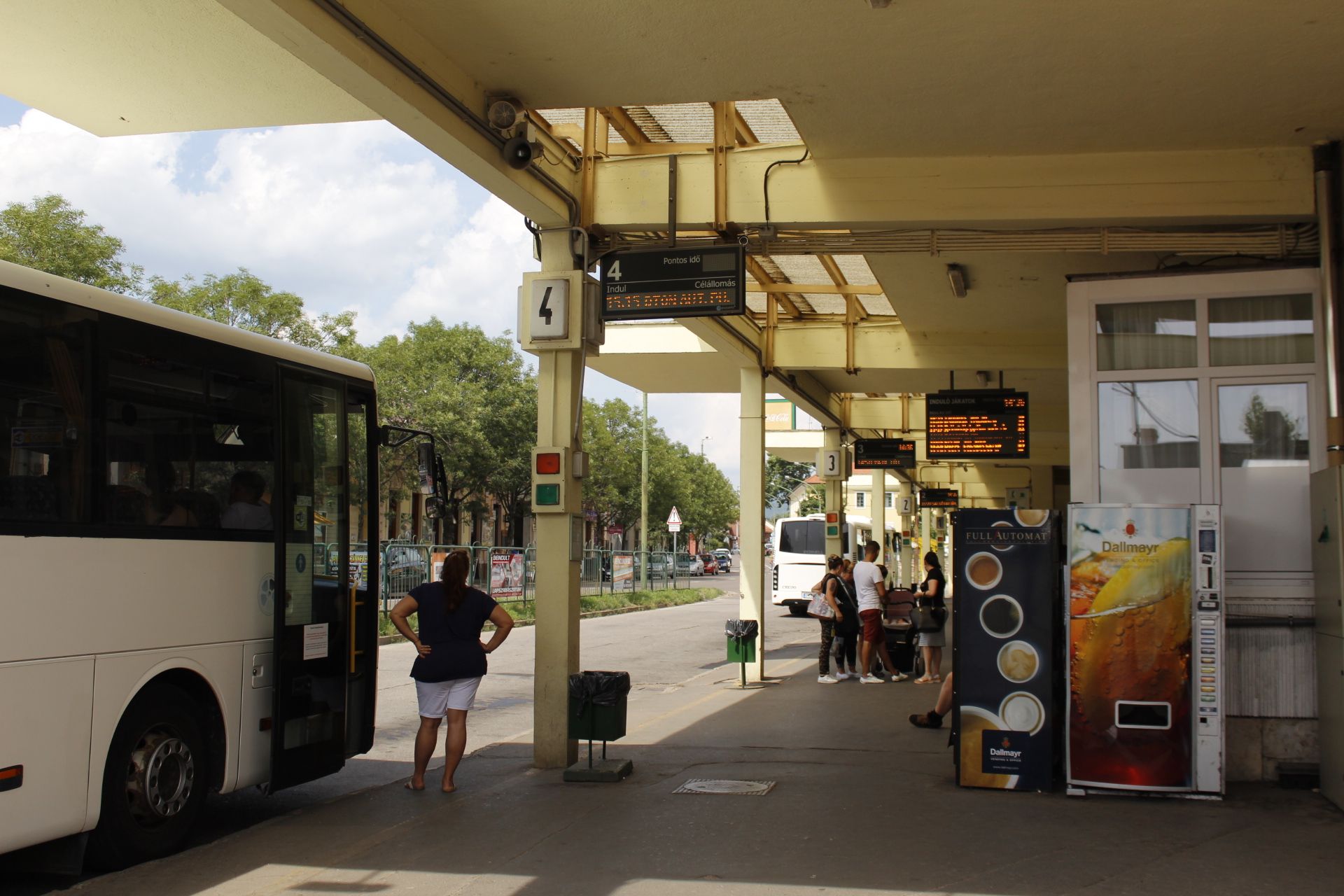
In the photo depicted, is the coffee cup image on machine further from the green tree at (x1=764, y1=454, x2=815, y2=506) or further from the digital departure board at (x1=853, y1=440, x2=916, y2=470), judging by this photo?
the green tree at (x1=764, y1=454, x2=815, y2=506)

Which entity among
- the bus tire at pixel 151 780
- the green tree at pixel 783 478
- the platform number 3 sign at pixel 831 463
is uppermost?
the green tree at pixel 783 478

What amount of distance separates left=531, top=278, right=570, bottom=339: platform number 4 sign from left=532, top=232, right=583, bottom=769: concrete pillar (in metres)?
0.17

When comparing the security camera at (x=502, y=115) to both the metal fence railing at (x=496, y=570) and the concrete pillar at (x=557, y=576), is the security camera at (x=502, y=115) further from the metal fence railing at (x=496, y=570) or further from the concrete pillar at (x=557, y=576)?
the metal fence railing at (x=496, y=570)

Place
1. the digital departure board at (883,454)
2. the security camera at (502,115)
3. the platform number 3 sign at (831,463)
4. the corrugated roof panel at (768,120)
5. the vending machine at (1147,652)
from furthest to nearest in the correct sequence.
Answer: the digital departure board at (883,454) < the platform number 3 sign at (831,463) < the corrugated roof panel at (768,120) < the security camera at (502,115) < the vending machine at (1147,652)

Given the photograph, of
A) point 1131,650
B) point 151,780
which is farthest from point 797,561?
point 151,780

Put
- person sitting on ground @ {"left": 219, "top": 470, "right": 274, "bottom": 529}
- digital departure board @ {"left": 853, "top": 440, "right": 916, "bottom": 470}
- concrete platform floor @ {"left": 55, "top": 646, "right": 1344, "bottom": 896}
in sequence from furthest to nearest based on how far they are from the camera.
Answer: digital departure board @ {"left": 853, "top": 440, "right": 916, "bottom": 470}, person sitting on ground @ {"left": 219, "top": 470, "right": 274, "bottom": 529}, concrete platform floor @ {"left": 55, "top": 646, "right": 1344, "bottom": 896}

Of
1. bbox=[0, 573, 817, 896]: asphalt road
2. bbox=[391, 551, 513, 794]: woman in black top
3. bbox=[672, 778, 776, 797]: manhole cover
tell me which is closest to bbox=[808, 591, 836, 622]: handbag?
bbox=[0, 573, 817, 896]: asphalt road

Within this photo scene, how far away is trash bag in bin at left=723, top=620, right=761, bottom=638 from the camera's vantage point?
1517cm

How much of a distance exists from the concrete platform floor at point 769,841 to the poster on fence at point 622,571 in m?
29.2

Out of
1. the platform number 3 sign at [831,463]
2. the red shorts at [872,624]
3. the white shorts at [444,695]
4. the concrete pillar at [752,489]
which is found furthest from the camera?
the platform number 3 sign at [831,463]

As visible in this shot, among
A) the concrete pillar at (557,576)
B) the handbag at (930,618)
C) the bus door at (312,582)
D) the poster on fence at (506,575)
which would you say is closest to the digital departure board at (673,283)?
the concrete pillar at (557,576)

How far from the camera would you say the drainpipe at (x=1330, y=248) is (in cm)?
836

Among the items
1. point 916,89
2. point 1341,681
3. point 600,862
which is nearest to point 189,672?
point 600,862

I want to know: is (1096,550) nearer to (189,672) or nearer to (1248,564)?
(1248,564)
